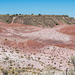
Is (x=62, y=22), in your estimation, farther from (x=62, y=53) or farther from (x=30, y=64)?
(x=30, y=64)

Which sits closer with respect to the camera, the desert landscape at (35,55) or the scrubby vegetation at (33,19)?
the desert landscape at (35,55)

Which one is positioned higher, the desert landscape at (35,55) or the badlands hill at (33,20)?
the badlands hill at (33,20)

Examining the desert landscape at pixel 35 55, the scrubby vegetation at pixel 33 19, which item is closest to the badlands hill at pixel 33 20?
the scrubby vegetation at pixel 33 19

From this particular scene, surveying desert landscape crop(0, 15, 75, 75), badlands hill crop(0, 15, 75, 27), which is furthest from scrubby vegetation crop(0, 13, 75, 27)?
desert landscape crop(0, 15, 75, 75)

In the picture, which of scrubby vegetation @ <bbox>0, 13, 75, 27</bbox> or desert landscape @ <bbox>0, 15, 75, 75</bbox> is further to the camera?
scrubby vegetation @ <bbox>0, 13, 75, 27</bbox>

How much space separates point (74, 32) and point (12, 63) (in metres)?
36.2

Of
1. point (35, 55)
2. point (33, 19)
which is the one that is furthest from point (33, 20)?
point (35, 55)

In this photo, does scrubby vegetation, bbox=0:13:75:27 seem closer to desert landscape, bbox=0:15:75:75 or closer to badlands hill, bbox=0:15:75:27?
badlands hill, bbox=0:15:75:27

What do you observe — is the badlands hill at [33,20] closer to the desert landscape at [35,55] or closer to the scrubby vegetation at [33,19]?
the scrubby vegetation at [33,19]

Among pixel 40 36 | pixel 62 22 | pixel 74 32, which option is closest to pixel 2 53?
pixel 40 36

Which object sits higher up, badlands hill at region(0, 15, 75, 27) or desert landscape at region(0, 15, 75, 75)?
badlands hill at region(0, 15, 75, 27)

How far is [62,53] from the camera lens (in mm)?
31922

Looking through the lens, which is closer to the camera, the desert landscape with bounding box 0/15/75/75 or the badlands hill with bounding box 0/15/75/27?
the desert landscape with bounding box 0/15/75/75

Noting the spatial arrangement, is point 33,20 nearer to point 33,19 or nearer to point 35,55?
point 33,19
